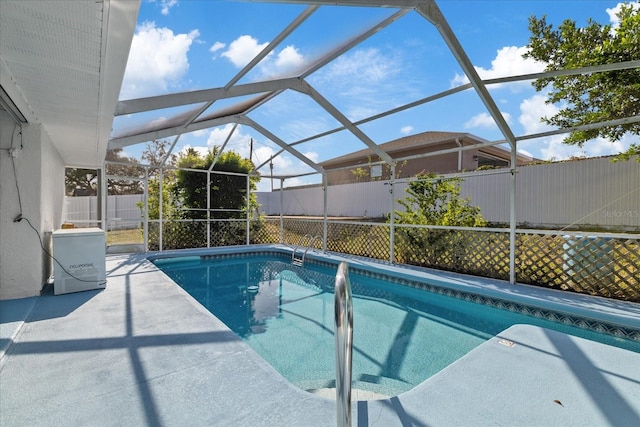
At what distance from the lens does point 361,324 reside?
441 centimetres

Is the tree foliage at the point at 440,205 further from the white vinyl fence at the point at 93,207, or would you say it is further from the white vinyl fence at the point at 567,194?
the white vinyl fence at the point at 93,207

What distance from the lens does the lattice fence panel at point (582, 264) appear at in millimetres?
4586

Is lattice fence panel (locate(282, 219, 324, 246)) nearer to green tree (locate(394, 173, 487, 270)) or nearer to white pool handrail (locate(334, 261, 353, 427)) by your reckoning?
green tree (locate(394, 173, 487, 270))

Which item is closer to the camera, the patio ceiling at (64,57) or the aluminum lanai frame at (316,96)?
the patio ceiling at (64,57)

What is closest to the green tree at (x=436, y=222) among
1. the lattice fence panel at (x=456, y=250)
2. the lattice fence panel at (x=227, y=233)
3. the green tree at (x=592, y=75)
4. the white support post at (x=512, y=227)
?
the lattice fence panel at (x=456, y=250)

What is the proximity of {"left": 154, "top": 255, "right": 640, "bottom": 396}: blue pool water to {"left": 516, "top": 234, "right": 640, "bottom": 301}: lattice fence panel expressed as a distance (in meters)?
1.22

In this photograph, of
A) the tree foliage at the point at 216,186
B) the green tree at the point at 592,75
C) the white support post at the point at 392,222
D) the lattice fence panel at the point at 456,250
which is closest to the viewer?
the green tree at the point at 592,75

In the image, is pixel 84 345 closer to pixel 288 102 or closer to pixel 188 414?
pixel 188 414

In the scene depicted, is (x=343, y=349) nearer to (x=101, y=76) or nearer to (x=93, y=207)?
(x=101, y=76)

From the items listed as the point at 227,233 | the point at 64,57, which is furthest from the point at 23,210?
the point at 227,233

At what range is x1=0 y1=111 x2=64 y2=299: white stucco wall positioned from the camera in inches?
155

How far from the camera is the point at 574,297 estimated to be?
4.78 meters

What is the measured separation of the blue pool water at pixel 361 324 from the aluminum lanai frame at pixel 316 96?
1685 mm

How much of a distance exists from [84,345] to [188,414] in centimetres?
163
